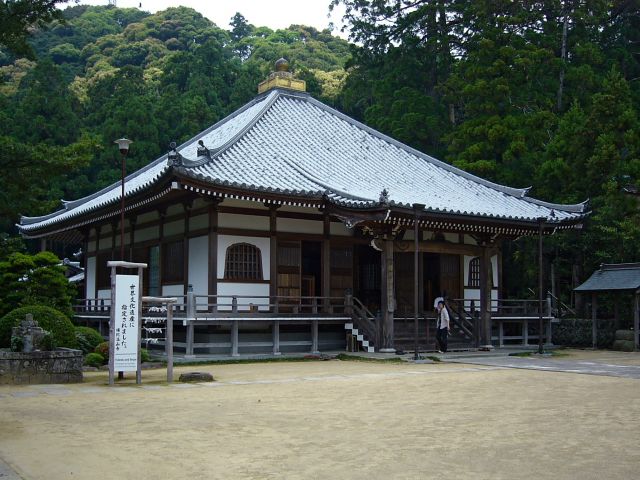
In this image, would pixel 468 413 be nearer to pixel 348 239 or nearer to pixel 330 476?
pixel 330 476

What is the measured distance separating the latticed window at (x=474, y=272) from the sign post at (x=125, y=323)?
1417 cm

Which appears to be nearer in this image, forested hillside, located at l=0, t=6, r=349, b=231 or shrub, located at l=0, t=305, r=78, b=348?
forested hillside, located at l=0, t=6, r=349, b=231

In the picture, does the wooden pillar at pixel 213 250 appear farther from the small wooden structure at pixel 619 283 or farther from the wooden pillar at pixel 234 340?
the small wooden structure at pixel 619 283

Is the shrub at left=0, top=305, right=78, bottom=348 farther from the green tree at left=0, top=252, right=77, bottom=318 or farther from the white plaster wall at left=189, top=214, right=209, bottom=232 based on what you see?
the white plaster wall at left=189, top=214, right=209, bottom=232

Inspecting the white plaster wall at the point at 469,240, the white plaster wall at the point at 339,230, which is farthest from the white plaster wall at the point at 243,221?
the white plaster wall at the point at 469,240

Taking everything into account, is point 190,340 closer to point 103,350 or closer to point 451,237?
point 103,350

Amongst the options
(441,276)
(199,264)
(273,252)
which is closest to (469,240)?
(441,276)

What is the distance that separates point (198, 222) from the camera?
2108 centimetres

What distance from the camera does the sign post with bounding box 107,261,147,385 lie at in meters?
13.2

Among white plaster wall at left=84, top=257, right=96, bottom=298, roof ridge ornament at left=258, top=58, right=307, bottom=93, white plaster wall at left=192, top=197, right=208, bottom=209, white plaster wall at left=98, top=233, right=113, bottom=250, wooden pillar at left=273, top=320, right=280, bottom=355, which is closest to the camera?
wooden pillar at left=273, top=320, right=280, bottom=355

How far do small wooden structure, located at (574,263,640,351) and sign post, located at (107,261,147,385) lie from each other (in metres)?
15.5

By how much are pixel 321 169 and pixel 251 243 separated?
419cm

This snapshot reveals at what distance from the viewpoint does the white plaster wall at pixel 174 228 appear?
871 inches

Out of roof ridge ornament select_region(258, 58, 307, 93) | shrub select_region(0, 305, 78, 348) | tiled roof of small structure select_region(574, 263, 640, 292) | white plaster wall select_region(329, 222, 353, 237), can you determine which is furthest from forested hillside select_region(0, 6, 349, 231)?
tiled roof of small structure select_region(574, 263, 640, 292)
